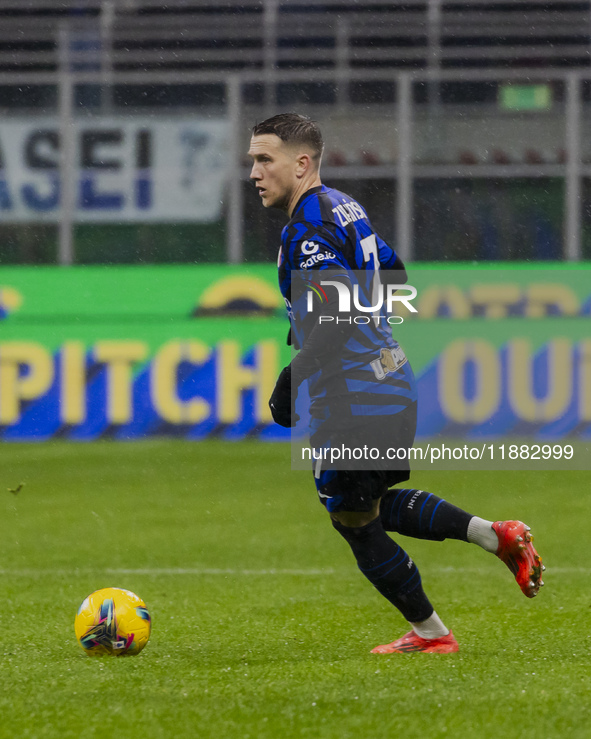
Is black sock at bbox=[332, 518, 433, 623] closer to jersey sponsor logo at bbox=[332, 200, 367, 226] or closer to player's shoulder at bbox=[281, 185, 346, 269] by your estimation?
player's shoulder at bbox=[281, 185, 346, 269]

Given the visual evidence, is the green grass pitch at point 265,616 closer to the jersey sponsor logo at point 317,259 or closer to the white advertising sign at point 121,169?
the jersey sponsor logo at point 317,259

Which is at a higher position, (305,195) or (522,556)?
(305,195)

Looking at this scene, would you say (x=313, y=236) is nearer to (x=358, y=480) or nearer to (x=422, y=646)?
(x=358, y=480)

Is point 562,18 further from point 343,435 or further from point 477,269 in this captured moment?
point 343,435

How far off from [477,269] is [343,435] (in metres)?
7.26

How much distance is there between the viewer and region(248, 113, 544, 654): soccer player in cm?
353

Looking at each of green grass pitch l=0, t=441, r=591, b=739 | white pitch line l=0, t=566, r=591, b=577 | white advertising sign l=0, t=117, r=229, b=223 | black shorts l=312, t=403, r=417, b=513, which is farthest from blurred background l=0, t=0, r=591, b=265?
black shorts l=312, t=403, r=417, b=513

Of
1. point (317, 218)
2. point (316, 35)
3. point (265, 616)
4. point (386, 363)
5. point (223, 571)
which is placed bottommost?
point (223, 571)

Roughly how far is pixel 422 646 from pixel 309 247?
1316mm

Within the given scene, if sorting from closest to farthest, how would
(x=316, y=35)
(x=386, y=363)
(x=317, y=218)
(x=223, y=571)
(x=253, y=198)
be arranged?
1. (x=317, y=218)
2. (x=386, y=363)
3. (x=223, y=571)
4. (x=253, y=198)
5. (x=316, y=35)

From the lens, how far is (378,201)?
12.5 meters

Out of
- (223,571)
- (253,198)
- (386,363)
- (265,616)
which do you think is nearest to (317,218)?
(386,363)

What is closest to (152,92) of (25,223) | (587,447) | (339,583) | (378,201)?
(25,223)

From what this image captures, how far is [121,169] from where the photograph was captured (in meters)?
12.8
